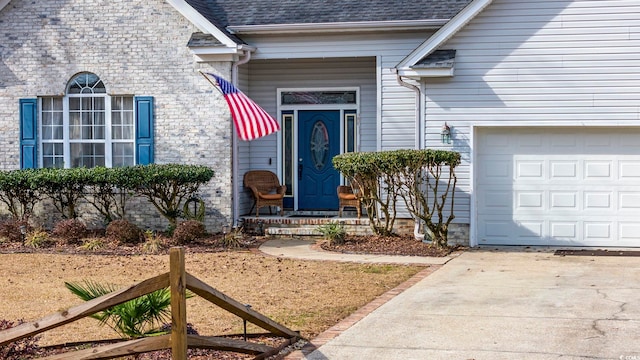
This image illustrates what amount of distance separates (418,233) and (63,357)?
10.7 metres

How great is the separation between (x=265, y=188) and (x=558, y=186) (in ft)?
19.4

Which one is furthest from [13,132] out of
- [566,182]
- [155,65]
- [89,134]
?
[566,182]

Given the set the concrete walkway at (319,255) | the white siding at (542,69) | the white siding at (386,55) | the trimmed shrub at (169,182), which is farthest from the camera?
the white siding at (386,55)

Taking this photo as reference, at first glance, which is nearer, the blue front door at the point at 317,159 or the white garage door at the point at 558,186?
the white garage door at the point at 558,186

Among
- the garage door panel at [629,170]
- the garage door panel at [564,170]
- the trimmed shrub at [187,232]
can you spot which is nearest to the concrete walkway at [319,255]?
the trimmed shrub at [187,232]

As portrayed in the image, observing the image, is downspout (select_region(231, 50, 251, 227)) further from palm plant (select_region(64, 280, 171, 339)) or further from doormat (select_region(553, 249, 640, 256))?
palm plant (select_region(64, 280, 171, 339))

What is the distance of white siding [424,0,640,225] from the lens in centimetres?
1599

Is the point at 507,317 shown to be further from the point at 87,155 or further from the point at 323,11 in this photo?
the point at 87,155

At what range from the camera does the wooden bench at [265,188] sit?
18.7 meters

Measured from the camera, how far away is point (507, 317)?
391 inches

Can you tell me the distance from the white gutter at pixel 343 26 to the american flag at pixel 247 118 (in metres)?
2.21

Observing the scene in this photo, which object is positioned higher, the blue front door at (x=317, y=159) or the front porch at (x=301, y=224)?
the blue front door at (x=317, y=159)

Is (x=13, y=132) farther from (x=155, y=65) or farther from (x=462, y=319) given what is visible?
(x=462, y=319)

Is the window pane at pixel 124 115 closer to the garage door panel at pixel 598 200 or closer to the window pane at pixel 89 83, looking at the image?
the window pane at pixel 89 83
